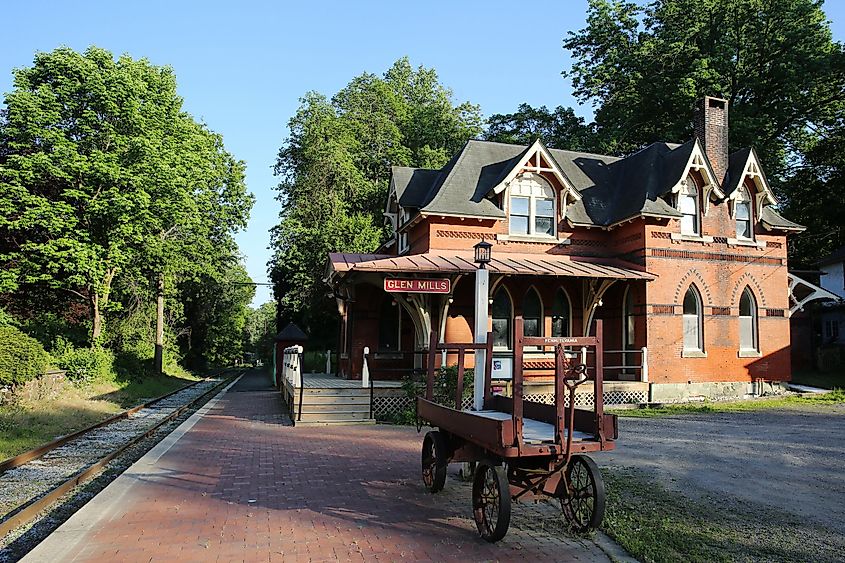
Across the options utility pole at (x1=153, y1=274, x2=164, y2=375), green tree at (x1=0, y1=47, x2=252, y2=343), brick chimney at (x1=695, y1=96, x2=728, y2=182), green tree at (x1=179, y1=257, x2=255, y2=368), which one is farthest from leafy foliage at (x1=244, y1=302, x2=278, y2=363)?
brick chimney at (x1=695, y1=96, x2=728, y2=182)

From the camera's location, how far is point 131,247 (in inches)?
1118

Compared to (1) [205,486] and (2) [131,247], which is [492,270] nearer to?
(1) [205,486]

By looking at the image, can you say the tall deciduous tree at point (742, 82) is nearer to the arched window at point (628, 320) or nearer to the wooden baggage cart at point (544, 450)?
the arched window at point (628, 320)

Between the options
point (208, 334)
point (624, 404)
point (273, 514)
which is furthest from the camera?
point (208, 334)

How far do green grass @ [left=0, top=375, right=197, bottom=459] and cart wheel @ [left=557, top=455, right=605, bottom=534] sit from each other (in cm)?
966

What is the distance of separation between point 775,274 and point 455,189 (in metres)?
11.4

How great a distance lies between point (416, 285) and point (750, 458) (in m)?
8.13

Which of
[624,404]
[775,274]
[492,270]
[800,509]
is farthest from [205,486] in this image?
[775,274]

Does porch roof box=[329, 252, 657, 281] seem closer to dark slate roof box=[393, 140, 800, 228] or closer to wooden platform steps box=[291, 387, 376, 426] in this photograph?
dark slate roof box=[393, 140, 800, 228]

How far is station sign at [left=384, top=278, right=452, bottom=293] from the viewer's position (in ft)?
50.0

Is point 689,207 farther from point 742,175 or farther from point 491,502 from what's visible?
point 491,502

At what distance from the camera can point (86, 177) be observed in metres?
25.6

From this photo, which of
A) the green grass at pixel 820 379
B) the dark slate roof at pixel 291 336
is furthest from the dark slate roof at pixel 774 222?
the dark slate roof at pixel 291 336

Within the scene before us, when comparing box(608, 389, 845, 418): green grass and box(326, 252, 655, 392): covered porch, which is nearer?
box(608, 389, 845, 418): green grass
